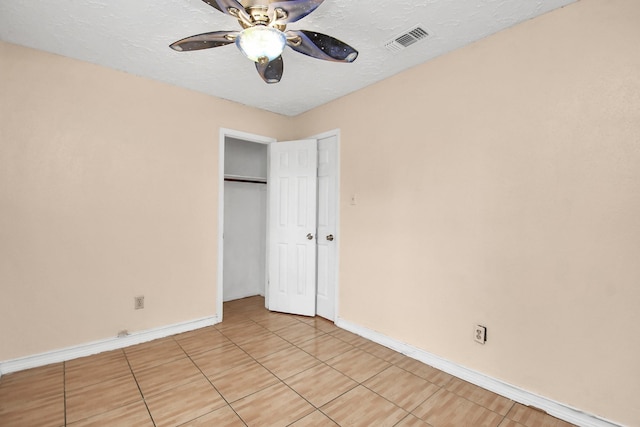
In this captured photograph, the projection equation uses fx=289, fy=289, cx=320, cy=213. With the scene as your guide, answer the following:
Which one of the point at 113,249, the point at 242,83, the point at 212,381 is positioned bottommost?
the point at 212,381

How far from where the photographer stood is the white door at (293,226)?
3582 millimetres

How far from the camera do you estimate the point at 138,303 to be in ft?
9.31

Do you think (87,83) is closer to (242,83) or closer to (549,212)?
(242,83)

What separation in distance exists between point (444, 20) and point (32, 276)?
3721 millimetres

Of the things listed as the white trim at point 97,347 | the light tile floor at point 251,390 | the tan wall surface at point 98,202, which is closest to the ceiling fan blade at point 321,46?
the tan wall surface at point 98,202

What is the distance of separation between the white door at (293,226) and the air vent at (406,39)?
4.88ft

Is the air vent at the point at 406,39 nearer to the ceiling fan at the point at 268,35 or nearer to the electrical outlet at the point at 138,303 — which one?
the ceiling fan at the point at 268,35

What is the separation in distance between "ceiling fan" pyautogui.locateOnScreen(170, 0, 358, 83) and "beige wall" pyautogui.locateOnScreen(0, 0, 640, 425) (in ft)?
3.95

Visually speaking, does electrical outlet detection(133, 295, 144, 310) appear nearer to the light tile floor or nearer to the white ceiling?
the light tile floor

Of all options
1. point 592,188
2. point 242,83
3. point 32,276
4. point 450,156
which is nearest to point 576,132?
point 592,188

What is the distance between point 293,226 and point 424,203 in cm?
169

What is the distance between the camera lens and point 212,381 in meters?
2.21

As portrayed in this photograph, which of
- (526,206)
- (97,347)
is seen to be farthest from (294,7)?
(97,347)

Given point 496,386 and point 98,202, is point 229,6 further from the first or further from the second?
point 496,386
